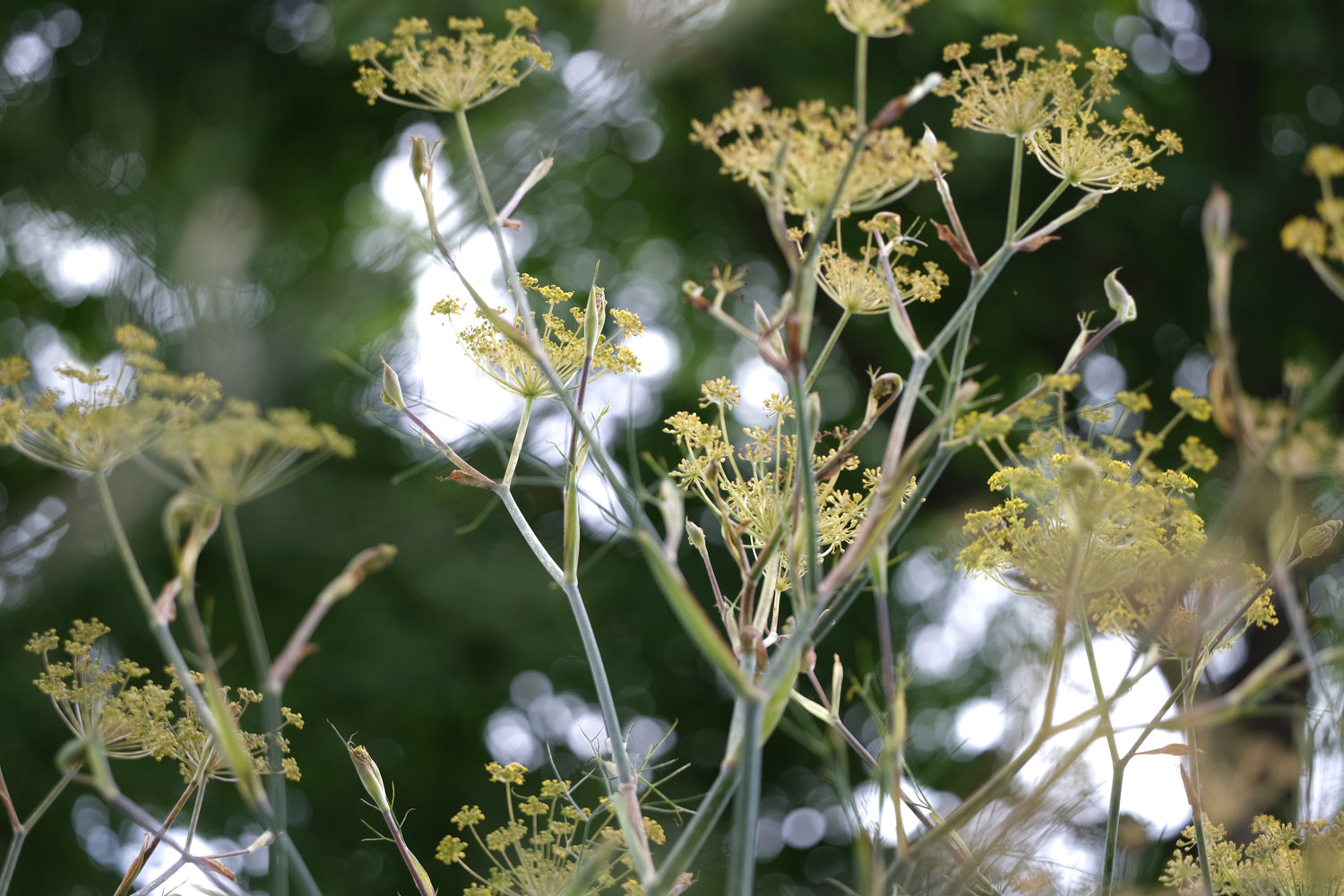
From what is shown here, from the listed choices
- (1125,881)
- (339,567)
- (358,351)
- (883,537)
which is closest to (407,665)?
(339,567)

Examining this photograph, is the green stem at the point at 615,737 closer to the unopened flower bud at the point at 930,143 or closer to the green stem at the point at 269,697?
the green stem at the point at 269,697

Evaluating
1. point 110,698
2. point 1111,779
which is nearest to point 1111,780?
point 1111,779

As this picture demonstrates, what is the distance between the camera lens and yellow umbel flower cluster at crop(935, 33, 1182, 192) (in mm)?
691

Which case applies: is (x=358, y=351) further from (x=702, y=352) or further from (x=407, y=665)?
(x=702, y=352)

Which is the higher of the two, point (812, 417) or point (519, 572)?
point (812, 417)

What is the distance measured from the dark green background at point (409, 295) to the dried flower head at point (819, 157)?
1189mm

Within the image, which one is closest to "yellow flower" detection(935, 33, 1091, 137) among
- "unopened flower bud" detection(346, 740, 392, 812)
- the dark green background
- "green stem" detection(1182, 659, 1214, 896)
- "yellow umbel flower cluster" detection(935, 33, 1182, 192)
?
"yellow umbel flower cluster" detection(935, 33, 1182, 192)

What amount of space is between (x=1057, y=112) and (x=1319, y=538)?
38cm

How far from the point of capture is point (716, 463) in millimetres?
683

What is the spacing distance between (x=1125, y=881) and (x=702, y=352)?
301 cm

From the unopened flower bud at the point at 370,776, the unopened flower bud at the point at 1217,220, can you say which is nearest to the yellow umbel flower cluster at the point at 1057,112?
the unopened flower bud at the point at 1217,220

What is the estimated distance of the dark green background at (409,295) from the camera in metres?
1.86

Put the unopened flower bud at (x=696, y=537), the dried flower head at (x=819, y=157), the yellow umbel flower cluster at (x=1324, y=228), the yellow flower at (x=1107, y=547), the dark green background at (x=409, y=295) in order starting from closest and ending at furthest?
the yellow umbel flower cluster at (x=1324, y=228), the dried flower head at (x=819, y=157), the yellow flower at (x=1107, y=547), the unopened flower bud at (x=696, y=537), the dark green background at (x=409, y=295)

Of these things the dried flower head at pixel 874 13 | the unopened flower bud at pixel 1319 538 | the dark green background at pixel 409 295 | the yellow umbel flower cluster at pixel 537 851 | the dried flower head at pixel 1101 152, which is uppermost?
the dried flower head at pixel 874 13
